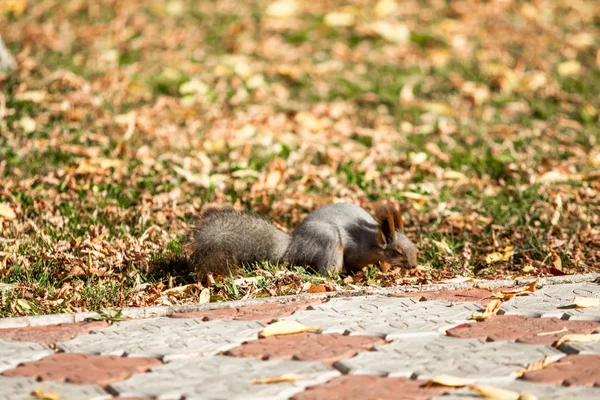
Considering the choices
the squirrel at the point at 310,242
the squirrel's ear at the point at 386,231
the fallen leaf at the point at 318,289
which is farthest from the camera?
A: the squirrel's ear at the point at 386,231

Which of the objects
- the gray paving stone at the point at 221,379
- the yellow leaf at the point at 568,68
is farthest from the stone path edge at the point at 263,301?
the yellow leaf at the point at 568,68

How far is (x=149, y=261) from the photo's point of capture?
A: 5.33 meters

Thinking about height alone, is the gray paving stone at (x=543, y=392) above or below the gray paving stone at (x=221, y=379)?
below

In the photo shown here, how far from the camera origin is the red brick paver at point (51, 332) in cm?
388

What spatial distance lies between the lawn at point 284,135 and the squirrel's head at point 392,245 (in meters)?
0.07

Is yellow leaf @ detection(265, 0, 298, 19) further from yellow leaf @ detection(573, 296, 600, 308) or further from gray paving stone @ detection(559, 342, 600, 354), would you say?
gray paving stone @ detection(559, 342, 600, 354)

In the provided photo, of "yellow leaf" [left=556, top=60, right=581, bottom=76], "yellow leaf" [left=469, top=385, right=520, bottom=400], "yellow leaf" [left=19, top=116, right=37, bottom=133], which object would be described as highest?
"yellow leaf" [left=556, top=60, right=581, bottom=76]

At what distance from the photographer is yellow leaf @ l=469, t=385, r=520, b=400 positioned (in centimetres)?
320

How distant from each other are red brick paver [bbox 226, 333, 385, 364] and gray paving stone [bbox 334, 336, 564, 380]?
0.23 feet

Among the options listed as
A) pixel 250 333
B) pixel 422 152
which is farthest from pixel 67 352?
pixel 422 152

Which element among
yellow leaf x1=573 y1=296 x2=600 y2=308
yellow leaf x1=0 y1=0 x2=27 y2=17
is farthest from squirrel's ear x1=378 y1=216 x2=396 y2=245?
yellow leaf x1=0 y1=0 x2=27 y2=17

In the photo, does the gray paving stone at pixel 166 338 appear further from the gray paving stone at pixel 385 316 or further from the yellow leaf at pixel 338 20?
the yellow leaf at pixel 338 20

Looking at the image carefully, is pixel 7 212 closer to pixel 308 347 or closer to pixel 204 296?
pixel 204 296

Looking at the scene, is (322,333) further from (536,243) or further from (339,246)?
(536,243)
